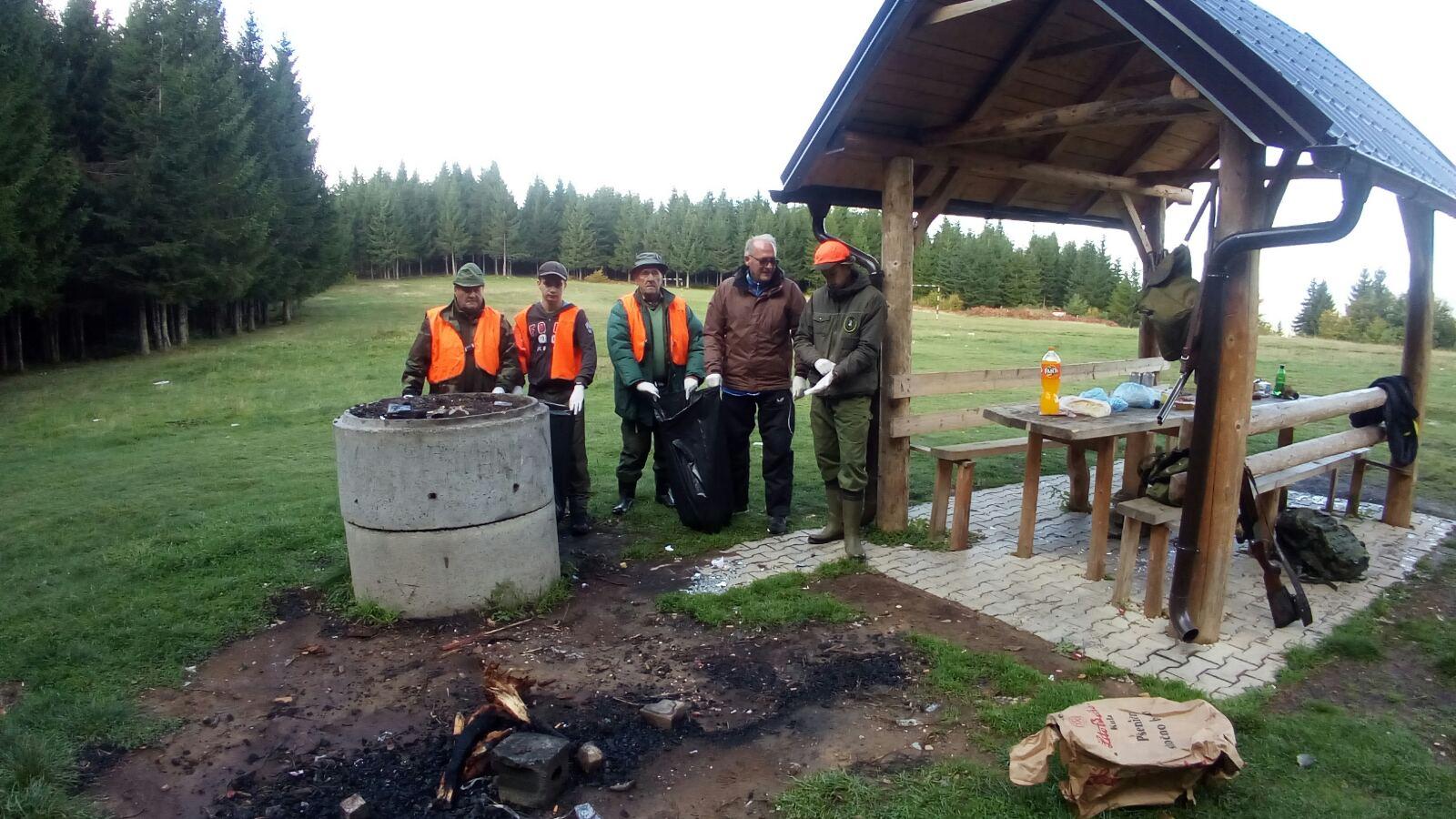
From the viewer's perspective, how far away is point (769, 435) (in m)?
6.45

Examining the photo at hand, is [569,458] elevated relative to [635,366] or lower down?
lower down

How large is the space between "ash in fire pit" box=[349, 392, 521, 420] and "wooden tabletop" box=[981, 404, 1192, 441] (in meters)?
3.15

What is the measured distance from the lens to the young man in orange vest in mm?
6281

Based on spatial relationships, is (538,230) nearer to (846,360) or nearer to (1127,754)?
(846,360)

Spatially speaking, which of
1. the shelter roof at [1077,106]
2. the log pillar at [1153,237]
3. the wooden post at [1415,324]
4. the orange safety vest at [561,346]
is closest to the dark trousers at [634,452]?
the orange safety vest at [561,346]

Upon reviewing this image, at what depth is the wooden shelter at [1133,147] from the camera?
155 inches

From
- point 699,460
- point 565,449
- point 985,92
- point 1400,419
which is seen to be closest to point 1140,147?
point 985,92

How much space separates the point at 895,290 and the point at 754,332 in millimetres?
1064

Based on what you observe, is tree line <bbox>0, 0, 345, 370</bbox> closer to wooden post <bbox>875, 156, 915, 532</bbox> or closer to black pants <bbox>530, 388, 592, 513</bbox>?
black pants <bbox>530, 388, 592, 513</bbox>

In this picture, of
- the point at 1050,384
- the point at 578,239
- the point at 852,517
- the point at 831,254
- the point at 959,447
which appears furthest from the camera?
the point at 578,239

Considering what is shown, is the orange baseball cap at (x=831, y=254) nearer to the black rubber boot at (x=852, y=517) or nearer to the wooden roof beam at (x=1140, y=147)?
the black rubber boot at (x=852, y=517)

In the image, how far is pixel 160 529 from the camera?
6527mm

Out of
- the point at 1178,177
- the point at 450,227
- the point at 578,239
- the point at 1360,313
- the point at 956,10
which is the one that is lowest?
the point at 1360,313

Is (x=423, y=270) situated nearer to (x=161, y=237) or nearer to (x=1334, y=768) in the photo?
(x=161, y=237)
